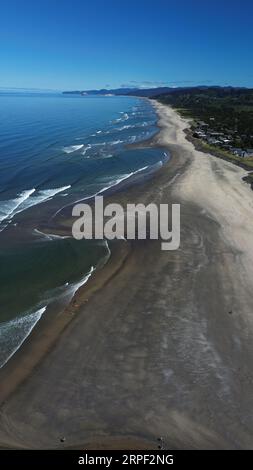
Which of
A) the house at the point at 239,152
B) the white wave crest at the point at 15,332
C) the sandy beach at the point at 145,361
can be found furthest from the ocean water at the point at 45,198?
the house at the point at 239,152

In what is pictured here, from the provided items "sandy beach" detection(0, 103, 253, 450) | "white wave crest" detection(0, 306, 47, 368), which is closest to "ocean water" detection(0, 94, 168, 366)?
"white wave crest" detection(0, 306, 47, 368)

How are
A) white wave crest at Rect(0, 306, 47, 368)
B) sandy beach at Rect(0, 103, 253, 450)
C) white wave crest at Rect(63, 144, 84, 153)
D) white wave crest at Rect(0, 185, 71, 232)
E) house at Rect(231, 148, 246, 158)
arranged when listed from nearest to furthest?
sandy beach at Rect(0, 103, 253, 450) < white wave crest at Rect(0, 306, 47, 368) < white wave crest at Rect(0, 185, 71, 232) < house at Rect(231, 148, 246, 158) < white wave crest at Rect(63, 144, 84, 153)

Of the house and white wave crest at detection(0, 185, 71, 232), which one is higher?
the house

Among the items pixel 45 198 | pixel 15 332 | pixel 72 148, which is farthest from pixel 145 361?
pixel 72 148

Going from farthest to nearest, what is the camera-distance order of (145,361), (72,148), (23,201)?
1. (72,148)
2. (23,201)
3. (145,361)

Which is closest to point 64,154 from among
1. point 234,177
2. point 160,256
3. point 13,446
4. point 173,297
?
point 234,177

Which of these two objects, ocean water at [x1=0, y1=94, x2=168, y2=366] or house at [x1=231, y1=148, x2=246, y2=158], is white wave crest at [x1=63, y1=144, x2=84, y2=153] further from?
house at [x1=231, y1=148, x2=246, y2=158]

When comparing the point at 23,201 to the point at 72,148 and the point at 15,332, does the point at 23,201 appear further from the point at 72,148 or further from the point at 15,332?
the point at 72,148
